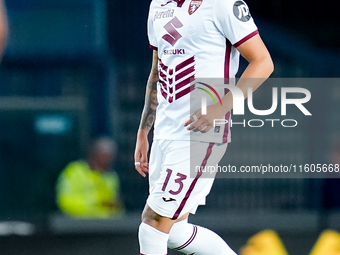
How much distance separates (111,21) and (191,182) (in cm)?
173

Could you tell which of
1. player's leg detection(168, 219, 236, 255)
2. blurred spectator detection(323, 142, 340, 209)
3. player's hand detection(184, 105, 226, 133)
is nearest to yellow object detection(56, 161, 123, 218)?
player's leg detection(168, 219, 236, 255)

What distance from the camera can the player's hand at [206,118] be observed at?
2.20 metres

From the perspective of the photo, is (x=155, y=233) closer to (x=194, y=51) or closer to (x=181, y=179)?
(x=181, y=179)

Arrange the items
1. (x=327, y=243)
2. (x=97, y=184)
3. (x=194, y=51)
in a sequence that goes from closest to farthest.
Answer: (x=194, y=51) < (x=327, y=243) < (x=97, y=184)

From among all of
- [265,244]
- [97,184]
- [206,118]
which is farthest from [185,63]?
[265,244]

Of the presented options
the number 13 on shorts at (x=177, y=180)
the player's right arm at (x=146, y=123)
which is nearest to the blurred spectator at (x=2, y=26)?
the player's right arm at (x=146, y=123)

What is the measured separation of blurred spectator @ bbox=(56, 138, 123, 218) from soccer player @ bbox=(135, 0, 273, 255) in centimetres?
127

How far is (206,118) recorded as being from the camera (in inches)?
86.3

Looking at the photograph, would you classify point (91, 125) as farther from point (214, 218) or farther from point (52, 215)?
point (214, 218)

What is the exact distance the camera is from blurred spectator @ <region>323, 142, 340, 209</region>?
12.1ft

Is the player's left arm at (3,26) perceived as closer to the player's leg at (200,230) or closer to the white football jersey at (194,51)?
the white football jersey at (194,51)

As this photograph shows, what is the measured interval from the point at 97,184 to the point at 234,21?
6.25ft

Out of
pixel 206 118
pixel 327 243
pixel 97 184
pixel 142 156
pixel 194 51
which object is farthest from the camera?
pixel 97 184

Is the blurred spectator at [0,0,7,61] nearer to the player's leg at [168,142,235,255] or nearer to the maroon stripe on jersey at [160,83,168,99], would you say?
the maroon stripe on jersey at [160,83,168,99]
